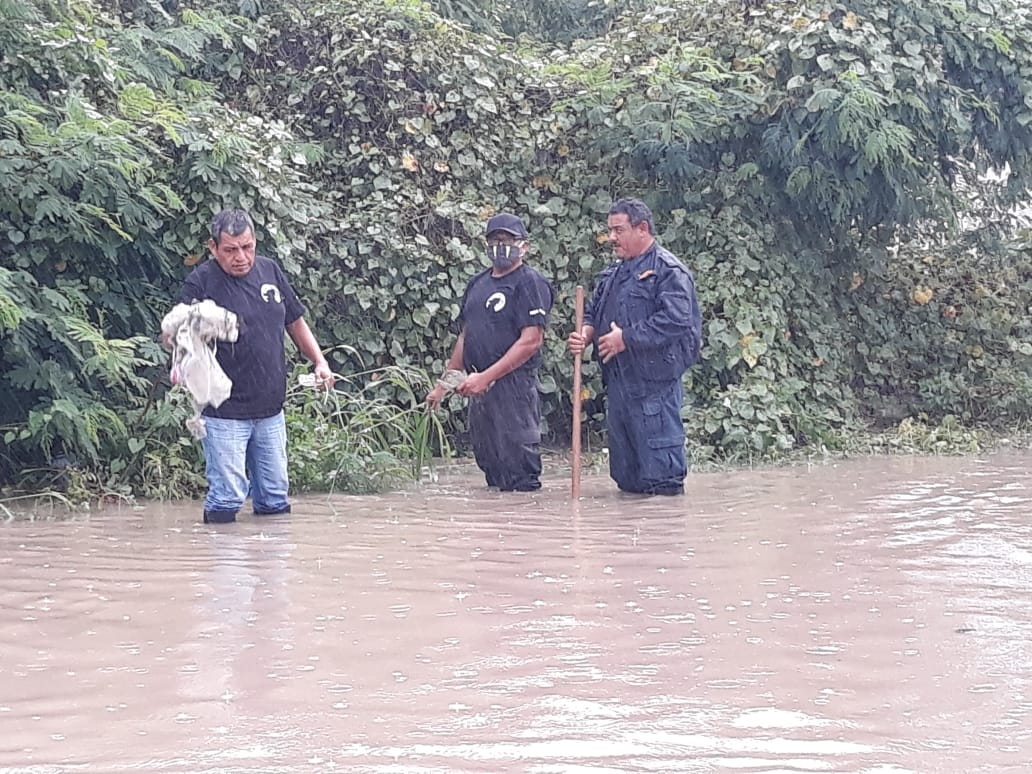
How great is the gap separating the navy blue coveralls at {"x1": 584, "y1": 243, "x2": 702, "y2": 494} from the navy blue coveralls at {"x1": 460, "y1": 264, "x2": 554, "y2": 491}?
427mm

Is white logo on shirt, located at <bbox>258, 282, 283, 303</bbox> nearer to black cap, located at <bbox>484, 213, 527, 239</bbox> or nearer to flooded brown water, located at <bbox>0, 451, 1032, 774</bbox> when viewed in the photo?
flooded brown water, located at <bbox>0, 451, 1032, 774</bbox>

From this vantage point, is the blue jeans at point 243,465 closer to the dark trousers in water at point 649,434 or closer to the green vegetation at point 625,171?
the green vegetation at point 625,171

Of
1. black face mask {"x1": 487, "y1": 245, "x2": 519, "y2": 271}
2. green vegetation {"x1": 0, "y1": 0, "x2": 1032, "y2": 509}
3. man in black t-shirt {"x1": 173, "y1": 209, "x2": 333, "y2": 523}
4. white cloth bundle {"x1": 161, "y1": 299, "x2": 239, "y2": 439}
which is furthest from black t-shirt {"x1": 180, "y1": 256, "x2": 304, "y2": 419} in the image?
green vegetation {"x1": 0, "y1": 0, "x2": 1032, "y2": 509}

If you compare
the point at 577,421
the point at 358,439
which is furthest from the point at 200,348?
the point at 577,421

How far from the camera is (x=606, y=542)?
7176 millimetres

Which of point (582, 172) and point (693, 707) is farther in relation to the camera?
point (582, 172)

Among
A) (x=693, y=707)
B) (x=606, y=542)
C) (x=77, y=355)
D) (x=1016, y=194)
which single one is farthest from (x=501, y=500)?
(x=1016, y=194)

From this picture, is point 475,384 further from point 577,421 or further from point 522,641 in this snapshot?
point 522,641

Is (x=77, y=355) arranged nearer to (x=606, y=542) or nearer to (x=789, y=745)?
(x=606, y=542)

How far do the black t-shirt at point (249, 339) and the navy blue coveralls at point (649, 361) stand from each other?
1.98 meters

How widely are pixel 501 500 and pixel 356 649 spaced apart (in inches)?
151

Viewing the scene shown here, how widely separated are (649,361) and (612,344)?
0.86ft

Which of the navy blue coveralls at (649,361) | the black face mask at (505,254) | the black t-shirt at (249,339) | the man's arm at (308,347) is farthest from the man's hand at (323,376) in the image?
the navy blue coveralls at (649,361)

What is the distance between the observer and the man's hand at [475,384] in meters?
8.70
